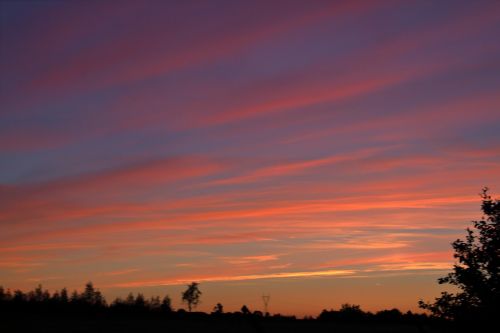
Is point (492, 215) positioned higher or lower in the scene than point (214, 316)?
higher

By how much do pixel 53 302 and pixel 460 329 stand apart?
37.2 meters

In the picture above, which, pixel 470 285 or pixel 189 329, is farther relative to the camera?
pixel 189 329

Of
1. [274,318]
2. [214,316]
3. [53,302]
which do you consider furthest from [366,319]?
[53,302]

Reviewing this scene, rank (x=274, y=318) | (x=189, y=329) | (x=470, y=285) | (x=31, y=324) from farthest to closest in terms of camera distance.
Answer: (x=274, y=318)
(x=189, y=329)
(x=31, y=324)
(x=470, y=285)

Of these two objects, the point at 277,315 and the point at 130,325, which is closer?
the point at 130,325

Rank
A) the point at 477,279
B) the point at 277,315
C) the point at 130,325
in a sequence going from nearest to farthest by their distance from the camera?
the point at 477,279 → the point at 130,325 → the point at 277,315

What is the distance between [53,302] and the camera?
51094 mm

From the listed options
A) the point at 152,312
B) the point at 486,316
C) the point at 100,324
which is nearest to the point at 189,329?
the point at 100,324

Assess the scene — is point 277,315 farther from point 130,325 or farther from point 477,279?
point 477,279

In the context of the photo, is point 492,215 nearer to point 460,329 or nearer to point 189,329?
point 460,329

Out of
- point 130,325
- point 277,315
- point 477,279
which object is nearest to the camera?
point 477,279


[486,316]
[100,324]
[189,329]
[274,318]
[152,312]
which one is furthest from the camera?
[274,318]

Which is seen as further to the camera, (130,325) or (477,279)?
(130,325)

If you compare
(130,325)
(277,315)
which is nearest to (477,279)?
(130,325)
